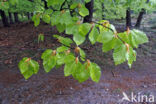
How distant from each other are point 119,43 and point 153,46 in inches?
372

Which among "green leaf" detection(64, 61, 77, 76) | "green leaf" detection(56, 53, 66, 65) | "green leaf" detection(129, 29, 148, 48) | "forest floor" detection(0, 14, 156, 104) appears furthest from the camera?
"forest floor" detection(0, 14, 156, 104)

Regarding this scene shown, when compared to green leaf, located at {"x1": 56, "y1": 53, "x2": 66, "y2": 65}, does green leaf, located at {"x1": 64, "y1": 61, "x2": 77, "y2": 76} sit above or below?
below

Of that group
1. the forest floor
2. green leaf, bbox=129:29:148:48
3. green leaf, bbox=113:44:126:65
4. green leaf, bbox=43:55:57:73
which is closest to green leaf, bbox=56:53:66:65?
green leaf, bbox=43:55:57:73

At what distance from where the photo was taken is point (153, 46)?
9.10 meters

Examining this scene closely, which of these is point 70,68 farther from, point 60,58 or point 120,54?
point 120,54

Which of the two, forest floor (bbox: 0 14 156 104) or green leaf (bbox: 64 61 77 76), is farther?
forest floor (bbox: 0 14 156 104)

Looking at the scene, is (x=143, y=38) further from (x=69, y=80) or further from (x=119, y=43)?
(x=69, y=80)

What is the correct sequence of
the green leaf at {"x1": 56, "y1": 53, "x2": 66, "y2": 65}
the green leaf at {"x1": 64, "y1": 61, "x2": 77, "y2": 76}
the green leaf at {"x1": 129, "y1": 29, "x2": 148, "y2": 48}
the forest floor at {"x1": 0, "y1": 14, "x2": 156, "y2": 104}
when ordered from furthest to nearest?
the forest floor at {"x1": 0, "y1": 14, "x2": 156, "y2": 104} → the green leaf at {"x1": 56, "y1": 53, "x2": 66, "y2": 65} → the green leaf at {"x1": 64, "y1": 61, "x2": 77, "y2": 76} → the green leaf at {"x1": 129, "y1": 29, "x2": 148, "y2": 48}

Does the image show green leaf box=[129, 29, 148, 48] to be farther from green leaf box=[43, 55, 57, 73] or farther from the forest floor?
the forest floor

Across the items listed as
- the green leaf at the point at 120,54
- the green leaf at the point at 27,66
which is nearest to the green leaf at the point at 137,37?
the green leaf at the point at 120,54

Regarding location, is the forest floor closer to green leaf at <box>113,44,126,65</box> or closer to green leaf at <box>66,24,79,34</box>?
green leaf at <box>66,24,79,34</box>

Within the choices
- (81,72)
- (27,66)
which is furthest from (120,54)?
(27,66)

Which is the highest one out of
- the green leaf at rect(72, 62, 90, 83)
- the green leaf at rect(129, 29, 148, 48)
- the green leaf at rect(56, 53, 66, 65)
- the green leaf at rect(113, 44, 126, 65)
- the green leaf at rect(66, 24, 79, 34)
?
the green leaf at rect(66, 24, 79, 34)

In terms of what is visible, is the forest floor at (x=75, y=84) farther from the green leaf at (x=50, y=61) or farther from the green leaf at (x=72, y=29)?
the green leaf at (x=72, y=29)
